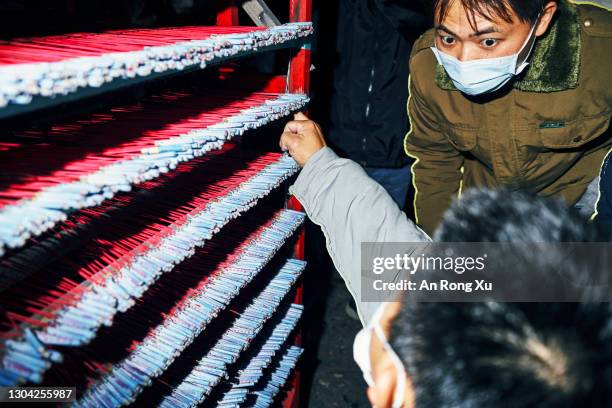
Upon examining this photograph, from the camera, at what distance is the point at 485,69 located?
1.76m

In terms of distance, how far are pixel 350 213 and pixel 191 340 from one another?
62 cm

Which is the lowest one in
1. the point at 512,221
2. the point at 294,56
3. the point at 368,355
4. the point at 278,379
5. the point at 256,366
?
the point at 278,379

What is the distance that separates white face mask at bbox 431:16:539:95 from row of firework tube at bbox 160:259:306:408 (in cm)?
109

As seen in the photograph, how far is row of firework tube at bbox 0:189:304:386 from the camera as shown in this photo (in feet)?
2.63

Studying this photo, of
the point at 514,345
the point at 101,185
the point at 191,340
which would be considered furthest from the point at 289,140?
the point at 514,345

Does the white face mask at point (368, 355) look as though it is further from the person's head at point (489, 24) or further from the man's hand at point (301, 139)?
the person's head at point (489, 24)

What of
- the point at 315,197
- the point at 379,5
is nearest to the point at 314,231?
the point at 379,5

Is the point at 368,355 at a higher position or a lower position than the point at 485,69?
lower

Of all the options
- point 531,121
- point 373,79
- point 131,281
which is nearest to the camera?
point 131,281

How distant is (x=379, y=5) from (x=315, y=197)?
153cm

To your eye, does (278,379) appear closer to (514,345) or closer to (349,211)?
(349,211)

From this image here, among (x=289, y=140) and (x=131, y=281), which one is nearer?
(x=131, y=281)

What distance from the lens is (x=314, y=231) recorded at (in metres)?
3.79

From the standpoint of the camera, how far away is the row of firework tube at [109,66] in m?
0.69
